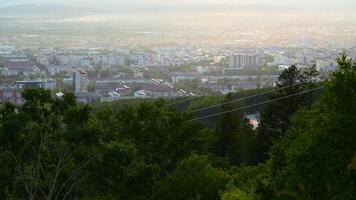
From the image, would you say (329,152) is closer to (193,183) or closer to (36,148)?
(36,148)

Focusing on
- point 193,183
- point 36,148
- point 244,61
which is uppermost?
point 36,148

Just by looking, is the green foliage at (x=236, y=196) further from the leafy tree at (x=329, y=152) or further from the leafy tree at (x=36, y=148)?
the leafy tree at (x=36, y=148)

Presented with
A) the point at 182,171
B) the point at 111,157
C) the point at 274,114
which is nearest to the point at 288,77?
the point at 274,114

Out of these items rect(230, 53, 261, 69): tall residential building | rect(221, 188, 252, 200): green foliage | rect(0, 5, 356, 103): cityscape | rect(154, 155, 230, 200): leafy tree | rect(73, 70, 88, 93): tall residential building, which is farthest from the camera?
rect(230, 53, 261, 69): tall residential building

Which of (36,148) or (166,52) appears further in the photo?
(166,52)

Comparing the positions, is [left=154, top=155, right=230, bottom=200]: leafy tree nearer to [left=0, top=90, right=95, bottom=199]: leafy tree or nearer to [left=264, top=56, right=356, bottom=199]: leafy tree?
[left=0, top=90, right=95, bottom=199]: leafy tree

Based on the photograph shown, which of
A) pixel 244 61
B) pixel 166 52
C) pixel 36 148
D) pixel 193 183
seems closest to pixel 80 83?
pixel 244 61

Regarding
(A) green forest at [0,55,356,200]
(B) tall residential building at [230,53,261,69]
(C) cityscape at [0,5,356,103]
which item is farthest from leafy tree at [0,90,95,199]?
(B) tall residential building at [230,53,261,69]

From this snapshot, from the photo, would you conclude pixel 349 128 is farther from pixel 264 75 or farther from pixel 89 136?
pixel 264 75
